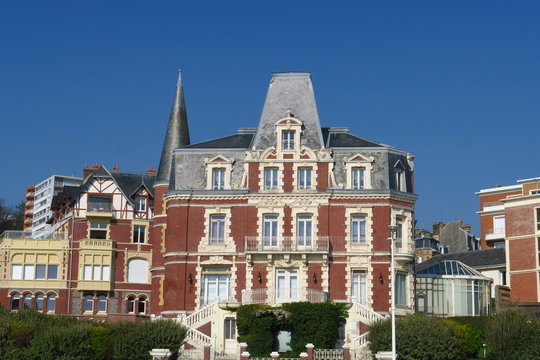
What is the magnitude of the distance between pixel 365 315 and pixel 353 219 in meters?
6.43

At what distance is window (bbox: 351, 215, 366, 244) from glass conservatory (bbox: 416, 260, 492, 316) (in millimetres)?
6485

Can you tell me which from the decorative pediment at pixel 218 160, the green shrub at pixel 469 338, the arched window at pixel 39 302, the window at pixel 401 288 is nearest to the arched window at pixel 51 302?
the arched window at pixel 39 302

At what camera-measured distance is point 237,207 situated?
55844 mm

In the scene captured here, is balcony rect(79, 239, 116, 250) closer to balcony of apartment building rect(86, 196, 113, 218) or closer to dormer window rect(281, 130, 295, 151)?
balcony of apartment building rect(86, 196, 113, 218)

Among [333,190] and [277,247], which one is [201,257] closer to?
[277,247]

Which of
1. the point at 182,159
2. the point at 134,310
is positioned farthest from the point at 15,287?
the point at 182,159

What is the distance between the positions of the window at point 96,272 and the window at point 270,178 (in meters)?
19.4

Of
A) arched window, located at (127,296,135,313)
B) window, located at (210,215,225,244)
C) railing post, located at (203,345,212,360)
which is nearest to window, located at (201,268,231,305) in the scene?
window, located at (210,215,225,244)

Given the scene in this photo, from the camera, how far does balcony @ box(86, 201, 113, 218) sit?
71.0 m

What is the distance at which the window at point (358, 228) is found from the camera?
55156 millimetres

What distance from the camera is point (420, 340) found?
44.2m

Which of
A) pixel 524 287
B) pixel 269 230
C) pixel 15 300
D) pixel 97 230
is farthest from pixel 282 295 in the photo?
pixel 15 300

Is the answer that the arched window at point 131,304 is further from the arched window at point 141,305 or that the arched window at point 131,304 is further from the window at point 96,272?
the window at point 96,272

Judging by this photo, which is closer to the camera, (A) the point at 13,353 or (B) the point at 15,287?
(A) the point at 13,353
